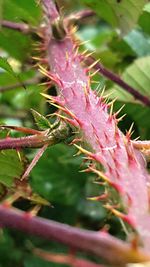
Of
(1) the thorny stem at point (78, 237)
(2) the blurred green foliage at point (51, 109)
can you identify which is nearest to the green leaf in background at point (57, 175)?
(2) the blurred green foliage at point (51, 109)

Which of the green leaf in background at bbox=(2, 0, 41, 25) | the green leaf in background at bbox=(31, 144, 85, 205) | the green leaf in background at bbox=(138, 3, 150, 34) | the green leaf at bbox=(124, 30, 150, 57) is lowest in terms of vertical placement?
the green leaf in background at bbox=(31, 144, 85, 205)

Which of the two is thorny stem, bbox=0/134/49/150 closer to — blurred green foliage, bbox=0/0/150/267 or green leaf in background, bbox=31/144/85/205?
blurred green foliage, bbox=0/0/150/267

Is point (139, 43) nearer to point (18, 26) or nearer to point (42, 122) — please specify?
point (18, 26)

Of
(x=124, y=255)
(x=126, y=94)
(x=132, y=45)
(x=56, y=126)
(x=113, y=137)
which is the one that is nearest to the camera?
(x=124, y=255)

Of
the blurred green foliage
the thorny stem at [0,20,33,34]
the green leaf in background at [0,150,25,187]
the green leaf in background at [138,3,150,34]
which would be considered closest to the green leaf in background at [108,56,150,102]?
the blurred green foliage

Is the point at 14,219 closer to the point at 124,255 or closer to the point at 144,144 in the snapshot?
the point at 124,255

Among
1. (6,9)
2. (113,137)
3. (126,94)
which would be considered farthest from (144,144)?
(6,9)

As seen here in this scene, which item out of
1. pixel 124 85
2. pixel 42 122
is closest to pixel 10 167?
pixel 42 122
